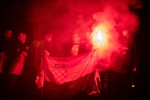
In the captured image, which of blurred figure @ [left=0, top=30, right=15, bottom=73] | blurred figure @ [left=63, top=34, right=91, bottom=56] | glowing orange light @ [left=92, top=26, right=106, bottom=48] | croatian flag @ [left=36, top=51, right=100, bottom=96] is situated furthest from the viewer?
glowing orange light @ [left=92, top=26, right=106, bottom=48]

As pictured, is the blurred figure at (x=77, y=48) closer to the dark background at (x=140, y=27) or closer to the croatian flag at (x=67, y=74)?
the croatian flag at (x=67, y=74)

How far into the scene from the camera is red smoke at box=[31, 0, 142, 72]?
814 centimetres

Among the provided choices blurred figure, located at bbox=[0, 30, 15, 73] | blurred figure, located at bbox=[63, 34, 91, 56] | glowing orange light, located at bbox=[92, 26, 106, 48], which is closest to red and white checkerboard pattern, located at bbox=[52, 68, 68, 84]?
blurred figure, located at bbox=[63, 34, 91, 56]

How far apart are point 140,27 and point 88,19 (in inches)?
101

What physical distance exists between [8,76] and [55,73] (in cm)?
173

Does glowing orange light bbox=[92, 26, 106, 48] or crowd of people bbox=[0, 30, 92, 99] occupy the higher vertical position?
glowing orange light bbox=[92, 26, 106, 48]

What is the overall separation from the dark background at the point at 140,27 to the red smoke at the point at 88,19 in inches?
13.1

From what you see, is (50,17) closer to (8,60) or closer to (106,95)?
(8,60)

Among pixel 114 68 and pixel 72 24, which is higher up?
pixel 72 24

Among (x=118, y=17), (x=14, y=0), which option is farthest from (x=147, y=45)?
(x=14, y=0)

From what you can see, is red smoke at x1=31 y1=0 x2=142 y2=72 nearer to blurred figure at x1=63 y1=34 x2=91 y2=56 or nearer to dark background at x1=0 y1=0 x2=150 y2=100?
dark background at x1=0 y1=0 x2=150 y2=100

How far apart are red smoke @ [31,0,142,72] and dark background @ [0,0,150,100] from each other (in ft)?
1.09

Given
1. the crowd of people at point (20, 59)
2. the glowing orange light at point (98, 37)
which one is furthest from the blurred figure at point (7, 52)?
the glowing orange light at point (98, 37)

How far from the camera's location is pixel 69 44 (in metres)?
8.73
